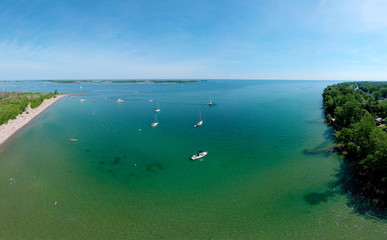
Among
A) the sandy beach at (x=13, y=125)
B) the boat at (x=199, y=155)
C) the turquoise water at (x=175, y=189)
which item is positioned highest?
the sandy beach at (x=13, y=125)

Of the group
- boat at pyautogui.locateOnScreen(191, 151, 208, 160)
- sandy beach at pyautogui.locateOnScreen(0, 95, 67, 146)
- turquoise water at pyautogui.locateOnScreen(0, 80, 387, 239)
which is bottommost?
turquoise water at pyautogui.locateOnScreen(0, 80, 387, 239)

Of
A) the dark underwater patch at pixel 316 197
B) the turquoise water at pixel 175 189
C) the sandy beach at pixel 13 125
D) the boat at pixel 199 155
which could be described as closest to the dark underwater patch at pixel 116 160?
the turquoise water at pixel 175 189

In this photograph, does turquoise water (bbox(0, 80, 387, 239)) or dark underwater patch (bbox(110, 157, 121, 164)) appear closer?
turquoise water (bbox(0, 80, 387, 239))

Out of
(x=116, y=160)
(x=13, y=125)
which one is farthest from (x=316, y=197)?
(x=13, y=125)

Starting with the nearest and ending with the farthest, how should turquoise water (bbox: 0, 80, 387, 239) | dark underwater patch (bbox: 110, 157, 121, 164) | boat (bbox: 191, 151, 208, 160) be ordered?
turquoise water (bbox: 0, 80, 387, 239)
dark underwater patch (bbox: 110, 157, 121, 164)
boat (bbox: 191, 151, 208, 160)

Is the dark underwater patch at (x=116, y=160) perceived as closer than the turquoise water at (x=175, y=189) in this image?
No

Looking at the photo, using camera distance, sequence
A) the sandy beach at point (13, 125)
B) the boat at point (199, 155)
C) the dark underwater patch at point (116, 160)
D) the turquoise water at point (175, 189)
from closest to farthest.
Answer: the turquoise water at point (175, 189) < the dark underwater patch at point (116, 160) < the boat at point (199, 155) < the sandy beach at point (13, 125)

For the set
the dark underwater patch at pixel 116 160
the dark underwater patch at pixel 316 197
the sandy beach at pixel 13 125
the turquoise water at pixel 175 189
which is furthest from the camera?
the sandy beach at pixel 13 125

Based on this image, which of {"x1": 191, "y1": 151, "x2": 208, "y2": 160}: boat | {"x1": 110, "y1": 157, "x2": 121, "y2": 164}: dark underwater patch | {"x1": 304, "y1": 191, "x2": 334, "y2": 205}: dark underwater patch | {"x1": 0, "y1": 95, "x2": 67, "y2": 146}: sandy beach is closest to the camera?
{"x1": 304, "y1": 191, "x2": 334, "y2": 205}: dark underwater patch

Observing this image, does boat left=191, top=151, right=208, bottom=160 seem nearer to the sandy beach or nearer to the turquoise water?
the turquoise water

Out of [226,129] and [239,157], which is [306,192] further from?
[226,129]

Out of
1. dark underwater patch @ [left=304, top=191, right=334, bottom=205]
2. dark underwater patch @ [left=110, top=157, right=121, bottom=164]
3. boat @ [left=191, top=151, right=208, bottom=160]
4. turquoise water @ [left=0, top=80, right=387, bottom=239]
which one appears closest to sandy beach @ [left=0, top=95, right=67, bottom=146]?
turquoise water @ [left=0, top=80, right=387, bottom=239]

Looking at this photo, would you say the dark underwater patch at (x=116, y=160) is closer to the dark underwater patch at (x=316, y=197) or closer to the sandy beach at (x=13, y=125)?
the dark underwater patch at (x=316, y=197)
